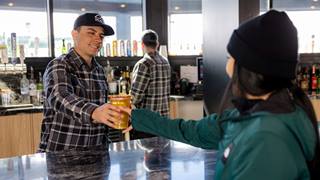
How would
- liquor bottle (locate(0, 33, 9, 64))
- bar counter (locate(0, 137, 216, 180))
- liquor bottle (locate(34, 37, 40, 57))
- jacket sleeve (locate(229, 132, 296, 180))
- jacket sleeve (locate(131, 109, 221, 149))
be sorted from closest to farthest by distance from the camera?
jacket sleeve (locate(229, 132, 296, 180))
jacket sleeve (locate(131, 109, 221, 149))
bar counter (locate(0, 137, 216, 180))
liquor bottle (locate(0, 33, 9, 64))
liquor bottle (locate(34, 37, 40, 57))

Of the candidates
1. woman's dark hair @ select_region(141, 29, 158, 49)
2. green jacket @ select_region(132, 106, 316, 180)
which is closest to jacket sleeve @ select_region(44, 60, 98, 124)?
green jacket @ select_region(132, 106, 316, 180)

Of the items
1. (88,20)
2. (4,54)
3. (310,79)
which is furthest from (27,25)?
(310,79)

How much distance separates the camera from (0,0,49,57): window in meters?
4.34

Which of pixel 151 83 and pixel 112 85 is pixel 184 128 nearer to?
pixel 151 83

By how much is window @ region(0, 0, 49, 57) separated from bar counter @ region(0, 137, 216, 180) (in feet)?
9.79

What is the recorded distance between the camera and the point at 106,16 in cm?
493

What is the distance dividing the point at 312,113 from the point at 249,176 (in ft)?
0.78

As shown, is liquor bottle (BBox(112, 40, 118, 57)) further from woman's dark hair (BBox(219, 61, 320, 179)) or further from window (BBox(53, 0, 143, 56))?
woman's dark hair (BBox(219, 61, 320, 179))

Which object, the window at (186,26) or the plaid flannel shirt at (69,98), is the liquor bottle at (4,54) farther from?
the plaid flannel shirt at (69,98)

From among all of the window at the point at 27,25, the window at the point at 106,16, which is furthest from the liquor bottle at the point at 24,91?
the window at the point at 106,16

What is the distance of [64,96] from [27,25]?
9.91 feet

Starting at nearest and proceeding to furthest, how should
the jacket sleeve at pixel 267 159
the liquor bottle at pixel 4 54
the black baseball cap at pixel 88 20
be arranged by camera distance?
the jacket sleeve at pixel 267 159
the black baseball cap at pixel 88 20
the liquor bottle at pixel 4 54

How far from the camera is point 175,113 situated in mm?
4398

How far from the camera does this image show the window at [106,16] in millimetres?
4605
